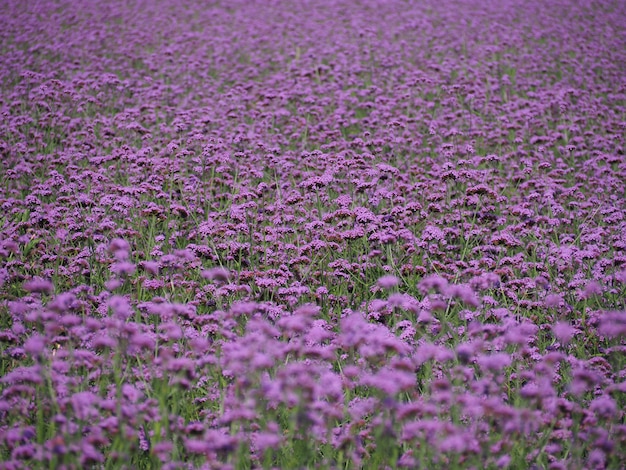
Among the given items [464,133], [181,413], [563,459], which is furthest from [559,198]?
[181,413]

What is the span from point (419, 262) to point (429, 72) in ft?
21.6

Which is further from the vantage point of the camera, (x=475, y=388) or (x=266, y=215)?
(x=266, y=215)

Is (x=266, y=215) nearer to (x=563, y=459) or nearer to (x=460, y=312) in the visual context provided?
(x=460, y=312)

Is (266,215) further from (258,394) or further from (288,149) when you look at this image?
(258,394)

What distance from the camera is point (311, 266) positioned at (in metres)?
4.73

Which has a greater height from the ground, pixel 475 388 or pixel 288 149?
pixel 475 388

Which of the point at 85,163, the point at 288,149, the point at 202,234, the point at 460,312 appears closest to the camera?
the point at 460,312

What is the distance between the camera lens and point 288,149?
743 centimetres

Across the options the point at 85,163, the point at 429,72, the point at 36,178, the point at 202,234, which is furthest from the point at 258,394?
the point at 429,72

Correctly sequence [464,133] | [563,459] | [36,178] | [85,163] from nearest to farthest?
[563,459]
[36,178]
[85,163]
[464,133]

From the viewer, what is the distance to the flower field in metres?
2.84

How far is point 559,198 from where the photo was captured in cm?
623

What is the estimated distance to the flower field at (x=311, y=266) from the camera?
2838 mm

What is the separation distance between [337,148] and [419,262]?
94.8 inches
